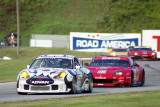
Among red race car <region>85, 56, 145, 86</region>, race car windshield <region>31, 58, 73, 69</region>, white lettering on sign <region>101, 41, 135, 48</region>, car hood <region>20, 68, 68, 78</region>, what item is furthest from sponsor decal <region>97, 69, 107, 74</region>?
white lettering on sign <region>101, 41, 135, 48</region>

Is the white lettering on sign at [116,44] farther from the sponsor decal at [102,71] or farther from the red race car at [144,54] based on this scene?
the sponsor decal at [102,71]

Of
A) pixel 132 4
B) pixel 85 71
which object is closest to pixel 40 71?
pixel 85 71

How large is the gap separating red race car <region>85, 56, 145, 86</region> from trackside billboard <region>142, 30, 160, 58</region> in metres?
29.7

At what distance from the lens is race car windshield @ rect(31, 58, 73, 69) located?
47.1ft

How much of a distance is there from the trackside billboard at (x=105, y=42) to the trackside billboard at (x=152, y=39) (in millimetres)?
7457

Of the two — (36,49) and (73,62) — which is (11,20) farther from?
(73,62)

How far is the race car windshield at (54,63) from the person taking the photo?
14.4 m

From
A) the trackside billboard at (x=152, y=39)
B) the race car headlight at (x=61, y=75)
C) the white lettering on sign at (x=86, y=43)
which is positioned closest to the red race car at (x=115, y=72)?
the race car headlight at (x=61, y=75)

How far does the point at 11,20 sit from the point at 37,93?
62241 millimetres

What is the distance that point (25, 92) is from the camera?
13.5 metres

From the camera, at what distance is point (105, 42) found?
5728cm

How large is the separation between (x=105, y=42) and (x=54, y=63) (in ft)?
141

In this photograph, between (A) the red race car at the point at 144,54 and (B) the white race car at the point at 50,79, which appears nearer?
(B) the white race car at the point at 50,79

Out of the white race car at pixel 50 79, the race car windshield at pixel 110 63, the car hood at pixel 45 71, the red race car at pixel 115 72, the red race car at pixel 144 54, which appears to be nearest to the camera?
the white race car at pixel 50 79
